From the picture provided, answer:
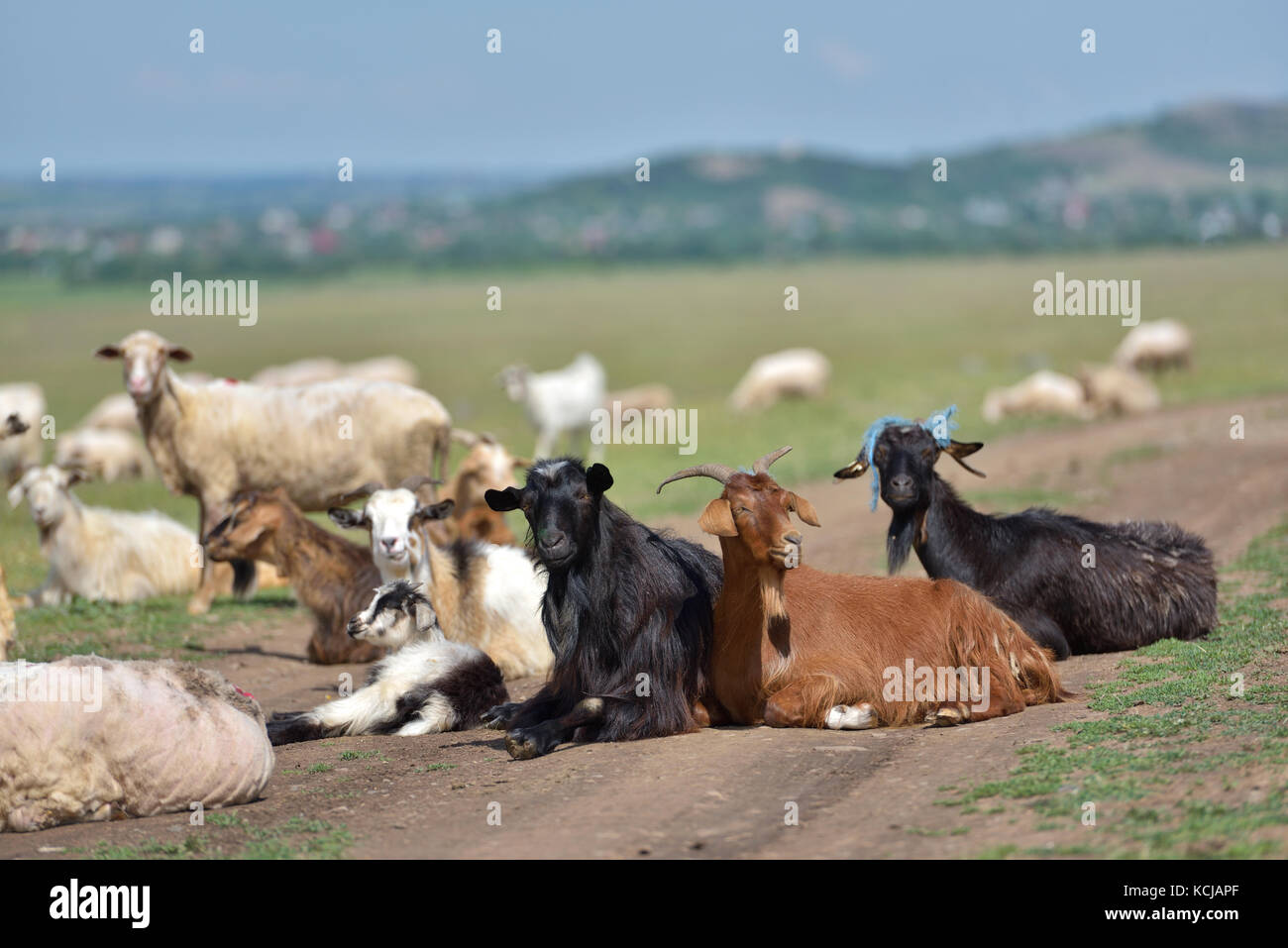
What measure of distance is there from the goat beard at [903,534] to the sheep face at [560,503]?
8.04ft


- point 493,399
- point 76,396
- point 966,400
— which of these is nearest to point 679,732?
point 966,400

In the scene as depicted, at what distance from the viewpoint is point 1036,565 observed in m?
10.1

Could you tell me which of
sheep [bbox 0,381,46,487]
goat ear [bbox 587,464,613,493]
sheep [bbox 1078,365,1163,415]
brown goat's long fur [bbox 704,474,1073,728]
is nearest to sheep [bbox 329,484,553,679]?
goat ear [bbox 587,464,613,493]

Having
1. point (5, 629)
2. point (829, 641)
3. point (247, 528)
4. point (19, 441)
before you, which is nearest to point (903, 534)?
point (829, 641)

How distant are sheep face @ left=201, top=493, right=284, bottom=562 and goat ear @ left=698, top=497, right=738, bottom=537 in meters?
5.12

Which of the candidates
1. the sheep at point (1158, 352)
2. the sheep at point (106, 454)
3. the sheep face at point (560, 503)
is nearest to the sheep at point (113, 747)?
the sheep face at point (560, 503)

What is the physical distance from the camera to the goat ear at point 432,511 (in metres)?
10.9

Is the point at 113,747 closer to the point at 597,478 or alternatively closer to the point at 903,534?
the point at 597,478

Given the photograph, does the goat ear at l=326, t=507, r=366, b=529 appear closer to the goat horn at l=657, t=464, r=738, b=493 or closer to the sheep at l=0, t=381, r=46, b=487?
the goat horn at l=657, t=464, r=738, b=493

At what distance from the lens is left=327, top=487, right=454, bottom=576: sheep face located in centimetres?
1060

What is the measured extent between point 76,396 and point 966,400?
71.9ft

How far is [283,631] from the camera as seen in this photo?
1327 centimetres

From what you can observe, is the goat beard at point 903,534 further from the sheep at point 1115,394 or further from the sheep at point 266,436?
the sheep at point 1115,394
